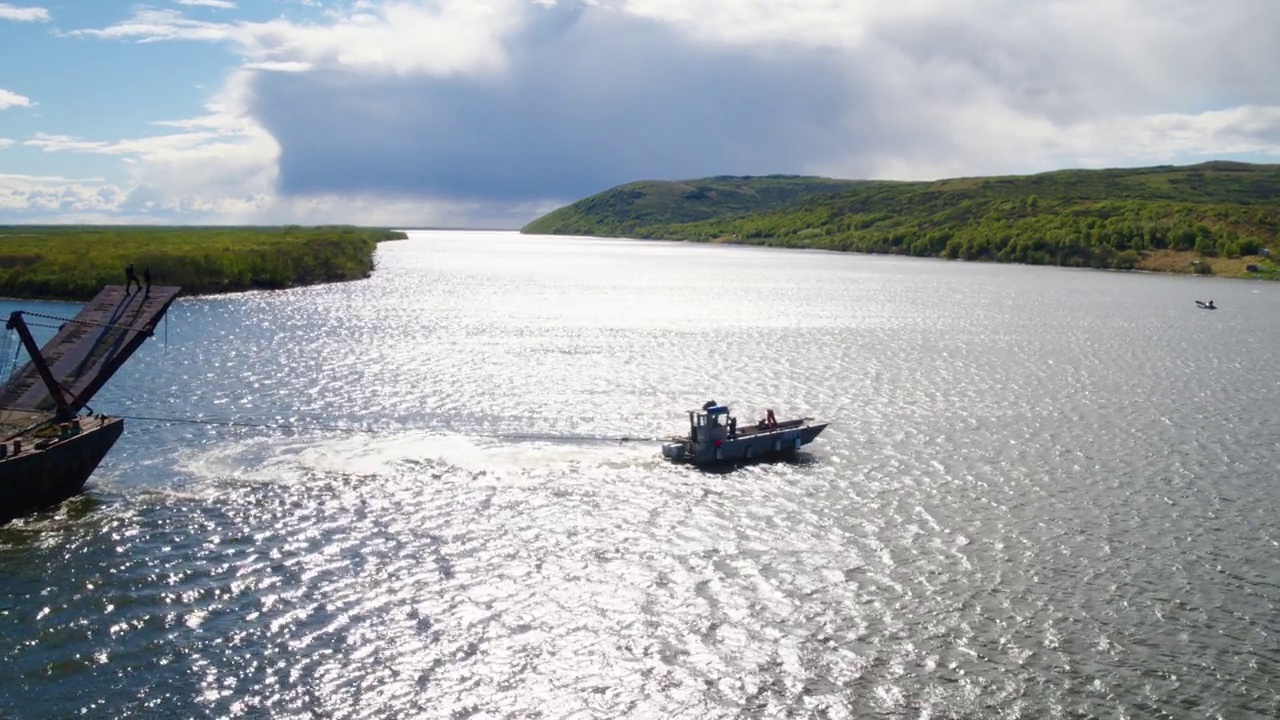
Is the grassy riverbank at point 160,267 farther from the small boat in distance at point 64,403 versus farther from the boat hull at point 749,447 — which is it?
the boat hull at point 749,447

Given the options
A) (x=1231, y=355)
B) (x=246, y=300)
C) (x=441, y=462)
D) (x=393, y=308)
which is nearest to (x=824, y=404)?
(x=441, y=462)

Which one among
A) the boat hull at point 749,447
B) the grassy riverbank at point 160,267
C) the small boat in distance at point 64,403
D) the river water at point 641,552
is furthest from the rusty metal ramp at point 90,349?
the grassy riverbank at point 160,267

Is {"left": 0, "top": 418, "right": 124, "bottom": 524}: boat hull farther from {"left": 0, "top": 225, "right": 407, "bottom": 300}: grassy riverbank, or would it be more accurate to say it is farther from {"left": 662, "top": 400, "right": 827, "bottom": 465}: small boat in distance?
{"left": 0, "top": 225, "right": 407, "bottom": 300}: grassy riverbank

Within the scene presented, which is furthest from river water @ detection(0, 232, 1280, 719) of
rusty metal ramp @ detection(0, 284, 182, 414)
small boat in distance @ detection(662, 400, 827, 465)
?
rusty metal ramp @ detection(0, 284, 182, 414)

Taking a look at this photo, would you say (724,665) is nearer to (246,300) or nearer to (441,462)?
(441,462)

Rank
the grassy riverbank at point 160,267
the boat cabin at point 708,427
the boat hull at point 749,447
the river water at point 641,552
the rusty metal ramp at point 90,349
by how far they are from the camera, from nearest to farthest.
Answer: the river water at point 641,552, the rusty metal ramp at point 90,349, the boat hull at point 749,447, the boat cabin at point 708,427, the grassy riverbank at point 160,267

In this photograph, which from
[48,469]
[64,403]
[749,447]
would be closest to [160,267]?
[64,403]
